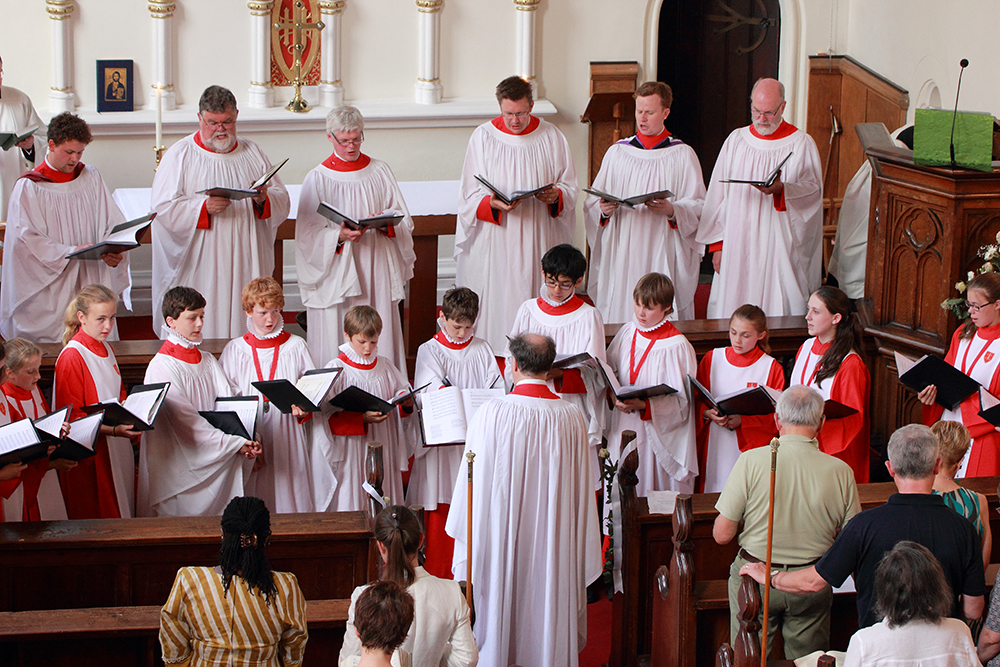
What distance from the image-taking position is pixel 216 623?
11.6ft

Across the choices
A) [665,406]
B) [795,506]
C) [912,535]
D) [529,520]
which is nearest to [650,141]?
[665,406]

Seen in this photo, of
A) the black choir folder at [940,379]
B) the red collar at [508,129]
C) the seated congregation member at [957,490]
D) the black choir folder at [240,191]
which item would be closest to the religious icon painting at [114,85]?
the black choir folder at [240,191]

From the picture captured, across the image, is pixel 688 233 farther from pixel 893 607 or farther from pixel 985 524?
pixel 893 607

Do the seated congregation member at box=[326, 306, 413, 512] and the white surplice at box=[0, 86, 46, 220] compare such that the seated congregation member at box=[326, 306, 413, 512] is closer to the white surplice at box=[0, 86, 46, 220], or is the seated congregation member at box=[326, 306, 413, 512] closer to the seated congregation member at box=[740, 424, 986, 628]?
the seated congregation member at box=[740, 424, 986, 628]

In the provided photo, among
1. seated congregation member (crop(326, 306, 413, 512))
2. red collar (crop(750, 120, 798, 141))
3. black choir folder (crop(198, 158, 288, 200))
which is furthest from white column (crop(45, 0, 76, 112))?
red collar (crop(750, 120, 798, 141))

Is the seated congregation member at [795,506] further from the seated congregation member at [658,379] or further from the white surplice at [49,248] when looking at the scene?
the white surplice at [49,248]

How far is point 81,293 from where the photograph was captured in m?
5.46

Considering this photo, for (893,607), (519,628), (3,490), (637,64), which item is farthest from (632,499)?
(637,64)

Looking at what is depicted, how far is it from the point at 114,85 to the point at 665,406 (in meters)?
5.83

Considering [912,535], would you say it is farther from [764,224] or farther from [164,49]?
[164,49]

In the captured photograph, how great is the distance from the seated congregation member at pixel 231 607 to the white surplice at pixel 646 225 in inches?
189

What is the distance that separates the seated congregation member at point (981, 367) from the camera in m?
5.59

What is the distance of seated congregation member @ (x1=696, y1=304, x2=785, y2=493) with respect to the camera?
231 inches

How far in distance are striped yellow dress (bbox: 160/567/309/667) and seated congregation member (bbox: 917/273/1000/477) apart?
342 cm
